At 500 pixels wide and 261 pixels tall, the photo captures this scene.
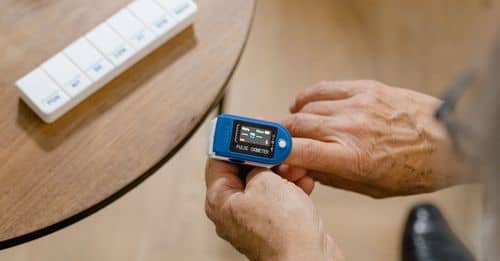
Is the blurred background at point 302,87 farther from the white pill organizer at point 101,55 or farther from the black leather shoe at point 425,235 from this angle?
the white pill organizer at point 101,55

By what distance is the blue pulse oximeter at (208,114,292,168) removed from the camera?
2.27 ft

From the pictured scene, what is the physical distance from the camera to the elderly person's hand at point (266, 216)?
2.24ft

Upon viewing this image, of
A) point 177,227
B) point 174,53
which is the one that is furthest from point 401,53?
point 174,53

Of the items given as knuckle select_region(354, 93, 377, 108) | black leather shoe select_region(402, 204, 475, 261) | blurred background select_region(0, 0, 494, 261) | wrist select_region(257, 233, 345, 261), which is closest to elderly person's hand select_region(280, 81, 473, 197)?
knuckle select_region(354, 93, 377, 108)

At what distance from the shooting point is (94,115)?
70 cm

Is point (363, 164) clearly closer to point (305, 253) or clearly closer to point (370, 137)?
point (370, 137)

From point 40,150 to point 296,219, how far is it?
0.27m

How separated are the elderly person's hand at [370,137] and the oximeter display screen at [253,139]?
0.21 feet

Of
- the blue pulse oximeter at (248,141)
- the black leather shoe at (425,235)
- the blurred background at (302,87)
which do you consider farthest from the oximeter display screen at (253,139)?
the black leather shoe at (425,235)

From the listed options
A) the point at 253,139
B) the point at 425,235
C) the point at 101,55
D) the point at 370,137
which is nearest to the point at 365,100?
the point at 370,137

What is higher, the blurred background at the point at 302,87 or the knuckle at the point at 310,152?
the knuckle at the point at 310,152

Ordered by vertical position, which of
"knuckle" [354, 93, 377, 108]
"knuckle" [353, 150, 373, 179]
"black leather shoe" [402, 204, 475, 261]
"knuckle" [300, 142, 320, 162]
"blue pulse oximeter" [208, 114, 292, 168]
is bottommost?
"black leather shoe" [402, 204, 475, 261]

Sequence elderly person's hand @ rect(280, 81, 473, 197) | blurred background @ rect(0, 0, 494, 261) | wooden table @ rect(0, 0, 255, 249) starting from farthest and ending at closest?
blurred background @ rect(0, 0, 494, 261)
elderly person's hand @ rect(280, 81, 473, 197)
wooden table @ rect(0, 0, 255, 249)

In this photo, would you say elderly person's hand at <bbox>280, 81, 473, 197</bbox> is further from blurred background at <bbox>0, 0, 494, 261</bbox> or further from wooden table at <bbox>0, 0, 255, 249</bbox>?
blurred background at <bbox>0, 0, 494, 261</bbox>
